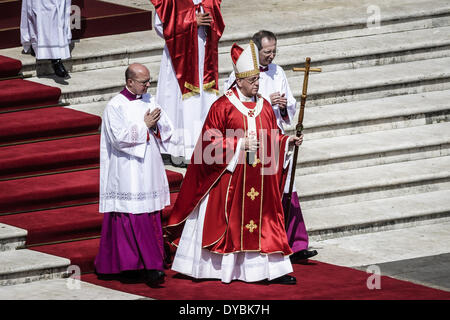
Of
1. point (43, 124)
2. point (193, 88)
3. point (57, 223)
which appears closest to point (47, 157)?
point (43, 124)

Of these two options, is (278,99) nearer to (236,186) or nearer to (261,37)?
(261,37)

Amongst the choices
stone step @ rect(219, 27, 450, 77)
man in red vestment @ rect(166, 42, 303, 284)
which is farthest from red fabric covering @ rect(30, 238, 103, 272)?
stone step @ rect(219, 27, 450, 77)

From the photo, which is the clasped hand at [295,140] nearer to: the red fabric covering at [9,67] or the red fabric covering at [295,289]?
the red fabric covering at [295,289]

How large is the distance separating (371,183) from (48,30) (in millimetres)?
3676

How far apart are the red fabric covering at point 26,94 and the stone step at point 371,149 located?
2567 mm

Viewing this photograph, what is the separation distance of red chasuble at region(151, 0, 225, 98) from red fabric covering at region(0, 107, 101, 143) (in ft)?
3.14

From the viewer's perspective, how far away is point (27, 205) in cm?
1112

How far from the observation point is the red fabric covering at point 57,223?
35.1 feet

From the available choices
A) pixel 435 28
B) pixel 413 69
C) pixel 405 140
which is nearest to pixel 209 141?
pixel 405 140

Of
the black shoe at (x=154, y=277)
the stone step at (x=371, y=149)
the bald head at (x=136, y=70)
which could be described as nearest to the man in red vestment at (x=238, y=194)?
the black shoe at (x=154, y=277)

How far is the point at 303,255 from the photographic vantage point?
10.8m

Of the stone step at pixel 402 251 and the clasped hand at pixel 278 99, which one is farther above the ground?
the clasped hand at pixel 278 99

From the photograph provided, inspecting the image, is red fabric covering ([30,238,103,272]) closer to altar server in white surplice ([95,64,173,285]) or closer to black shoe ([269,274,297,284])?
altar server in white surplice ([95,64,173,285])

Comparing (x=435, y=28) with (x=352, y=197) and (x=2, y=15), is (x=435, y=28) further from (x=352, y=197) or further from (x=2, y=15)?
(x=2, y=15)
